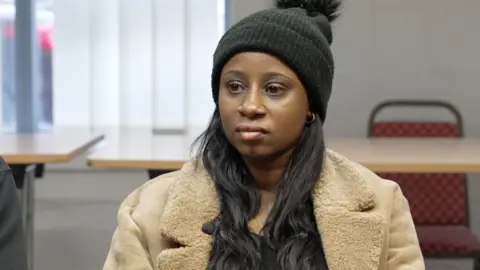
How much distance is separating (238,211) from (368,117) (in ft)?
6.78

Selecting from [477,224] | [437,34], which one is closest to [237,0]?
[437,34]

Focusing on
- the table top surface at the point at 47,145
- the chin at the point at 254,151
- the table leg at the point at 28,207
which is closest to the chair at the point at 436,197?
the table top surface at the point at 47,145

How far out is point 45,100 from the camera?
3.14 metres

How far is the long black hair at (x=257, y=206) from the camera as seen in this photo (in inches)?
43.4

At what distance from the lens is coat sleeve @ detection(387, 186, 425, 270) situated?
3.87 ft

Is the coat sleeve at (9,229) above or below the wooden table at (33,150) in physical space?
above

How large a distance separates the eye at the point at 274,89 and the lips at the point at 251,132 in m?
0.06

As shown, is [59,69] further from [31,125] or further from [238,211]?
[238,211]

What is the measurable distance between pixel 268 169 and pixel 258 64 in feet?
0.61

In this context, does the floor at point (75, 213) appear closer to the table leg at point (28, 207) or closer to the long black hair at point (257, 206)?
the table leg at point (28, 207)

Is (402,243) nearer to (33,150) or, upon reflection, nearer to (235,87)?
(235,87)

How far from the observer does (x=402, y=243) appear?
1196mm

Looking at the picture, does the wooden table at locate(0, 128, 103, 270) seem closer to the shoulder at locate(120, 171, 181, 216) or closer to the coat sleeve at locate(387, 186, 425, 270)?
the shoulder at locate(120, 171, 181, 216)

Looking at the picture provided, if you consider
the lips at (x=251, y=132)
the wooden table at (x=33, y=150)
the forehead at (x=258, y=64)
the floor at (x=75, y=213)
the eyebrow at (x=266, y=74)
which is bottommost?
the floor at (x=75, y=213)
